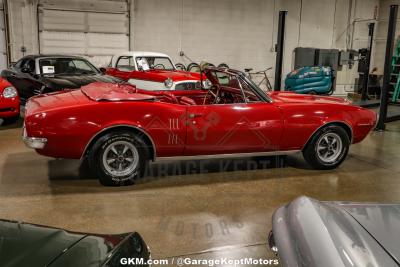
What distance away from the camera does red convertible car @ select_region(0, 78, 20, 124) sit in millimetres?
7664

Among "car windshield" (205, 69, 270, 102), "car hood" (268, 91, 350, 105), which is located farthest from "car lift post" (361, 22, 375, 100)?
"car windshield" (205, 69, 270, 102)

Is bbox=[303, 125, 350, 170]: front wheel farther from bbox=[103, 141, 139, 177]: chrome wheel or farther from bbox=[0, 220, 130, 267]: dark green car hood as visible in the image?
bbox=[0, 220, 130, 267]: dark green car hood

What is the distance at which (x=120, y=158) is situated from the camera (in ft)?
15.3

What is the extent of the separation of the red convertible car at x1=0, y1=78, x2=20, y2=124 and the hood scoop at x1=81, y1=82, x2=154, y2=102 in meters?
3.02

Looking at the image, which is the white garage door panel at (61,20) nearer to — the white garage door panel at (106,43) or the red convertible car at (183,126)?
the white garage door panel at (106,43)

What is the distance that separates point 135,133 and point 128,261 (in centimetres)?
284

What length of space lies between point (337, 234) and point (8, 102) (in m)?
7.32

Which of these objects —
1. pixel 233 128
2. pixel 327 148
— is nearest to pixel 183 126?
pixel 233 128

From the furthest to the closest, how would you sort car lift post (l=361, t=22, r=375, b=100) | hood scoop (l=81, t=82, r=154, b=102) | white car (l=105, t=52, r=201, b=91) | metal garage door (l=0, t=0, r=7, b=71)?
metal garage door (l=0, t=0, r=7, b=71), car lift post (l=361, t=22, r=375, b=100), white car (l=105, t=52, r=201, b=91), hood scoop (l=81, t=82, r=154, b=102)

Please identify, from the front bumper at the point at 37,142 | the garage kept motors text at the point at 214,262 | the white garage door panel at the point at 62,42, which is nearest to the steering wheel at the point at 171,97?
the front bumper at the point at 37,142

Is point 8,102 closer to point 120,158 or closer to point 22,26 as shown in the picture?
point 120,158

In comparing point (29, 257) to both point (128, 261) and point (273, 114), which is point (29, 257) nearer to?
point (128, 261)

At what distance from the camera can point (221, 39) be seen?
14.8 m

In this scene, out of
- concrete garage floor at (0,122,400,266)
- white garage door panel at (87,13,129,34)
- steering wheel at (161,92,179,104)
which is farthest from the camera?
white garage door panel at (87,13,129,34)
